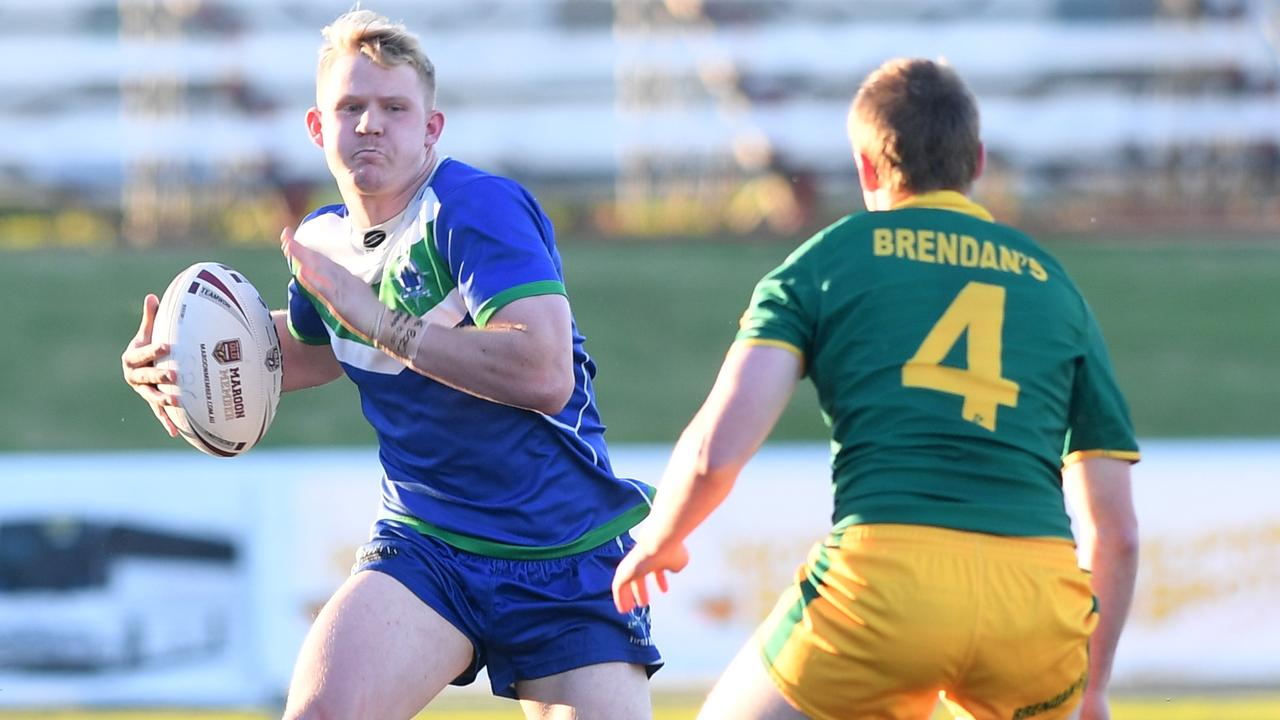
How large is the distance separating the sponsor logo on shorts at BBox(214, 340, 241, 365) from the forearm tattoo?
676 mm

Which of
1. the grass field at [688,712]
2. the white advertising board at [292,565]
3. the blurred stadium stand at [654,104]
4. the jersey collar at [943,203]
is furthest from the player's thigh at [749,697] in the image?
the blurred stadium stand at [654,104]

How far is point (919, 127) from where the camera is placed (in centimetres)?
282

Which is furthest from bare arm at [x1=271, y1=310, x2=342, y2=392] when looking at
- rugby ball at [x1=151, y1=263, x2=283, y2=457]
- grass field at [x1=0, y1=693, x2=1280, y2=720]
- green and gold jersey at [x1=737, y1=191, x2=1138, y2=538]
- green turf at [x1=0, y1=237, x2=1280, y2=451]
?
green turf at [x1=0, y1=237, x2=1280, y2=451]

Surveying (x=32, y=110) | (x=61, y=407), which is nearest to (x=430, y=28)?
(x=32, y=110)

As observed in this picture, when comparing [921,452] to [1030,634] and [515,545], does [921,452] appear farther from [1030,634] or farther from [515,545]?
[515,545]

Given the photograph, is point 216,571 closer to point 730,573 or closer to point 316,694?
point 730,573

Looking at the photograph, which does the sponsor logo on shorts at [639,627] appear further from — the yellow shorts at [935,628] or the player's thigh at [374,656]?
the yellow shorts at [935,628]

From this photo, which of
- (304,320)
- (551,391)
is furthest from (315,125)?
(551,391)

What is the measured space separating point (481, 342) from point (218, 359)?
2.91 ft

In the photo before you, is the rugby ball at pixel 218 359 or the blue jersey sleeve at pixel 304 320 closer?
the rugby ball at pixel 218 359

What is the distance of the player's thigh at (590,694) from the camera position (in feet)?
10.9

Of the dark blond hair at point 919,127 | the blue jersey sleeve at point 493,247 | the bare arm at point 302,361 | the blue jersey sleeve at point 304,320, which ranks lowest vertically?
the bare arm at point 302,361

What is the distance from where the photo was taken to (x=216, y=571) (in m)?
7.14

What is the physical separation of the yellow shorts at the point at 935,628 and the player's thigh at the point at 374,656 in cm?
83
